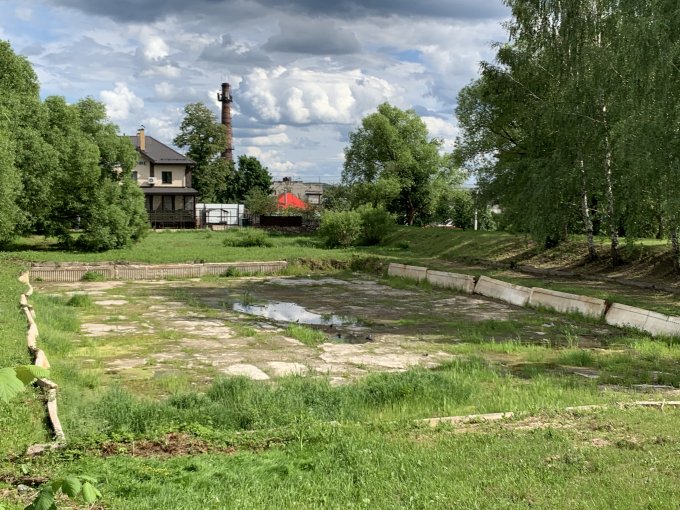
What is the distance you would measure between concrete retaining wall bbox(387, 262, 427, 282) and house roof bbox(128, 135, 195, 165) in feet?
114

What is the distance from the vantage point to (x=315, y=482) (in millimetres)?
4887

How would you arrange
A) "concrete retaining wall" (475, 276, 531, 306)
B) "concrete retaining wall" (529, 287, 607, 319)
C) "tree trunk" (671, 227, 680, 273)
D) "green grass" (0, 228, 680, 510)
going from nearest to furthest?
"green grass" (0, 228, 680, 510), "concrete retaining wall" (529, 287, 607, 319), "concrete retaining wall" (475, 276, 531, 306), "tree trunk" (671, 227, 680, 273)

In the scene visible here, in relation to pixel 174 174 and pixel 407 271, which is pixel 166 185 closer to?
pixel 174 174

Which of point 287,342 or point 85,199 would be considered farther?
point 85,199

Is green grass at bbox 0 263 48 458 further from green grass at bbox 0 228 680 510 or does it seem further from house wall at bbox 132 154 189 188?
house wall at bbox 132 154 189 188

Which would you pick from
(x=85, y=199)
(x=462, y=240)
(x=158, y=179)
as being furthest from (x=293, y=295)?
(x=158, y=179)

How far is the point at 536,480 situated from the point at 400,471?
41.4 inches

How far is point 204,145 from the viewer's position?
69.5 m

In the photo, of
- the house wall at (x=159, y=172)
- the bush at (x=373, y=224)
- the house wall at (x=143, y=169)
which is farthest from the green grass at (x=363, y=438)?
the house wall at (x=159, y=172)

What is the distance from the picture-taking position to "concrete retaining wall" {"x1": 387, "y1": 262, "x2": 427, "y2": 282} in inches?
936

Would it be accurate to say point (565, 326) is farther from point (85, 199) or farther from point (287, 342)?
point (85, 199)

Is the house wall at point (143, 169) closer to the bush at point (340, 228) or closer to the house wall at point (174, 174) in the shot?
the house wall at point (174, 174)

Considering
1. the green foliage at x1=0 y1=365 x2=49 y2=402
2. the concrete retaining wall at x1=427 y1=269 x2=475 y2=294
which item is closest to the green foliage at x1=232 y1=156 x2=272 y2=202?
the concrete retaining wall at x1=427 y1=269 x2=475 y2=294

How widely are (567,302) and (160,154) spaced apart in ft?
154
